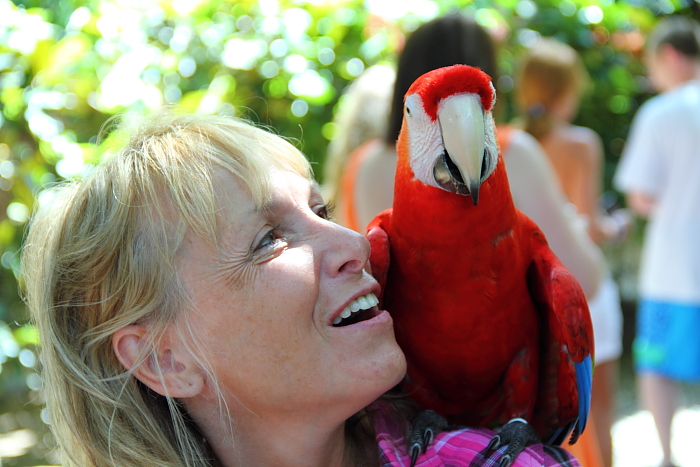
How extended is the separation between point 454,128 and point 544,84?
2082 millimetres

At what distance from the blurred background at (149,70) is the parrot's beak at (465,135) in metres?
0.66

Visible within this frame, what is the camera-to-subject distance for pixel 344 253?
1.08 m

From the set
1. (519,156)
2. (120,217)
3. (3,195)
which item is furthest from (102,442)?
(3,195)

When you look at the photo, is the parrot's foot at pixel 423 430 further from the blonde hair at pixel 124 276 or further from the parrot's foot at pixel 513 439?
the blonde hair at pixel 124 276

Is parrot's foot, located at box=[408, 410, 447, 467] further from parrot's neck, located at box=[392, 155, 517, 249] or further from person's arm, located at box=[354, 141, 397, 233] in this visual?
person's arm, located at box=[354, 141, 397, 233]

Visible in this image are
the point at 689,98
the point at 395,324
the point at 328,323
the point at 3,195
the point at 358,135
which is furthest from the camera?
the point at 689,98

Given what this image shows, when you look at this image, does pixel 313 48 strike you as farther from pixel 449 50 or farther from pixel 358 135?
pixel 449 50

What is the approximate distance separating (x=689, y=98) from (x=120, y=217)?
127 inches

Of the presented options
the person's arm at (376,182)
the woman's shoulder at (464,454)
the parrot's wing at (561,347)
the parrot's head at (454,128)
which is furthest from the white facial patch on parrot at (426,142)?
the person's arm at (376,182)

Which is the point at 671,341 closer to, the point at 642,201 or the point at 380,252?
the point at 642,201

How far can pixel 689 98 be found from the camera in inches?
132

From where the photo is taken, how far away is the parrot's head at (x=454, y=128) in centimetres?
105

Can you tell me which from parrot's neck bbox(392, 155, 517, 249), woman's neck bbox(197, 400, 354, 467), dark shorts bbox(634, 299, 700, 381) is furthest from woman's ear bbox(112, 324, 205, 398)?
dark shorts bbox(634, 299, 700, 381)

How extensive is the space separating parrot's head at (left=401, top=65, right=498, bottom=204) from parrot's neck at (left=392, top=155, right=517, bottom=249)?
0.03m
